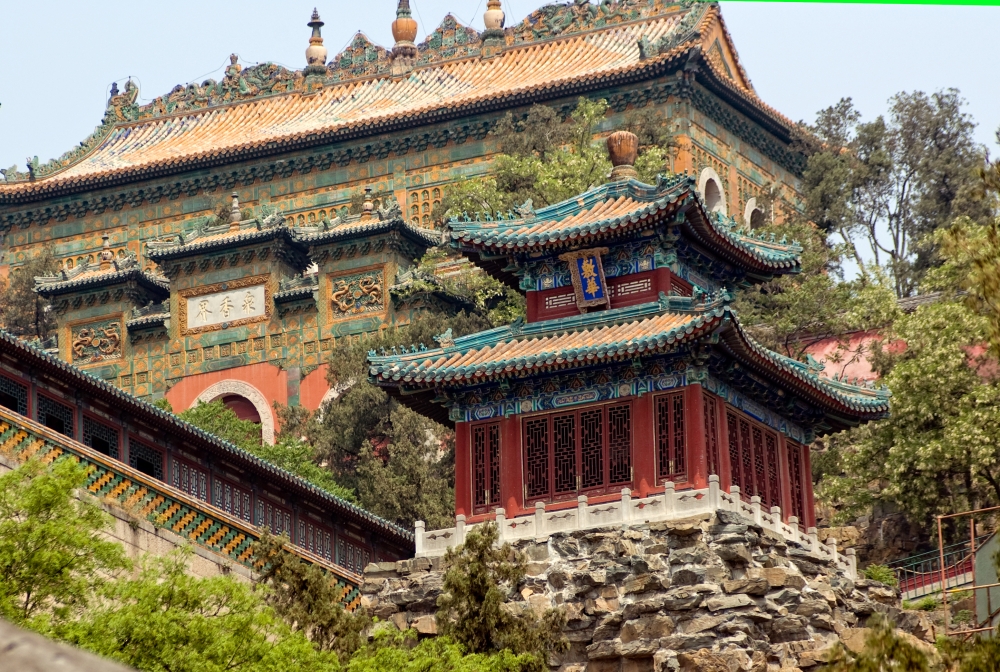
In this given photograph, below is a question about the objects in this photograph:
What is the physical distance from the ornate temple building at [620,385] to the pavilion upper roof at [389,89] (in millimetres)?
20292

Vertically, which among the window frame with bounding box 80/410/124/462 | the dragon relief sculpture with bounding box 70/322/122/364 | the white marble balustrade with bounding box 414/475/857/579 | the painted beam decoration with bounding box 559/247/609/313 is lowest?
the white marble balustrade with bounding box 414/475/857/579

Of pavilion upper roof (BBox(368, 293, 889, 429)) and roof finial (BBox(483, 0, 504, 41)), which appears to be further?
roof finial (BBox(483, 0, 504, 41))

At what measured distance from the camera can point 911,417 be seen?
35.4m

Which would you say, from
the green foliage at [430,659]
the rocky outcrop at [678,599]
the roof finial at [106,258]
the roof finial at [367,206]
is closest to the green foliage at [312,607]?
the green foliage at [430,659]

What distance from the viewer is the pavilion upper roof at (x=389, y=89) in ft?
171

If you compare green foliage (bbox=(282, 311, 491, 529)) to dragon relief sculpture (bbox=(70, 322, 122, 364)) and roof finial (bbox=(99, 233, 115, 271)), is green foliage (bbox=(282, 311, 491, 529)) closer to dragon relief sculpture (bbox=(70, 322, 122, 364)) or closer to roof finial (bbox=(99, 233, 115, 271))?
dragon relief sculpture (bbox=(70, 322, 122, 364))

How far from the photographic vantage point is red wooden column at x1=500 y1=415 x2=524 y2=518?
29.3m

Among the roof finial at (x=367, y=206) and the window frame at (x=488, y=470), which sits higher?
the roof finial at (x=367, y=206)

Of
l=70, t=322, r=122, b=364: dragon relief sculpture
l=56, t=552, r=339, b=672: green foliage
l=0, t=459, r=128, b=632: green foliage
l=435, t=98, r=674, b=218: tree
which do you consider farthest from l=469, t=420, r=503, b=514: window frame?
l=70, t=322, r=122, b=364: dragon relief sculpture

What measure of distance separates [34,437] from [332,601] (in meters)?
5.61

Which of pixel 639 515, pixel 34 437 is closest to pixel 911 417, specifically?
pixel 639 515

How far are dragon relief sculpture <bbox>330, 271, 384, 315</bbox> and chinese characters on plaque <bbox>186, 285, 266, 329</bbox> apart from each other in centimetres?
198

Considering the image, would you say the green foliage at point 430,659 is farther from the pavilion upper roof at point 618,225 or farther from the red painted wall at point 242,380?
the red painted wall at point 242,380

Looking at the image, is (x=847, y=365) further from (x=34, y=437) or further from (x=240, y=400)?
(x=34, y=437)
